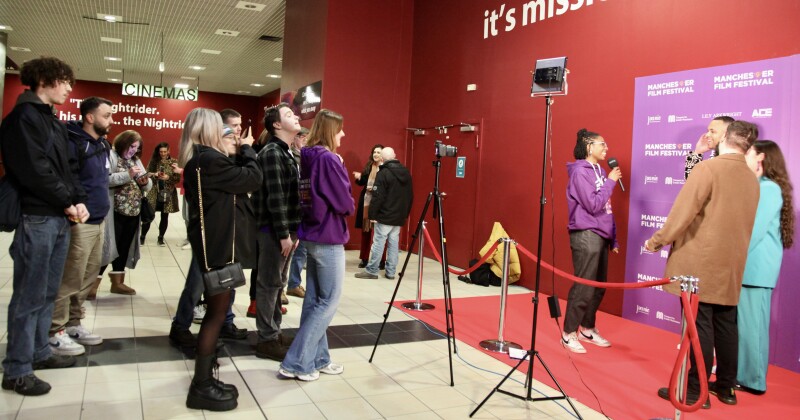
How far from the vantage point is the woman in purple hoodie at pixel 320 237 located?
3.10 m

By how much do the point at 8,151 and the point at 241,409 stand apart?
1.61 meters

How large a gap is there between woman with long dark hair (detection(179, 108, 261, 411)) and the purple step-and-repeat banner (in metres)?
3.47

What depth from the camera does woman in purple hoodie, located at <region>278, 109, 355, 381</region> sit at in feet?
10.2

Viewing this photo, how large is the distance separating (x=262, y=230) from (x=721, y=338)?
2682mm

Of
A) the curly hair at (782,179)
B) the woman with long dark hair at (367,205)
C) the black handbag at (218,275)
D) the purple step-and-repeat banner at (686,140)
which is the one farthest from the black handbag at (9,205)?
the woman with long dark hair at (367,205)

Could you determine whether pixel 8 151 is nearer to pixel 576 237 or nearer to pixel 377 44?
pixel 576 237

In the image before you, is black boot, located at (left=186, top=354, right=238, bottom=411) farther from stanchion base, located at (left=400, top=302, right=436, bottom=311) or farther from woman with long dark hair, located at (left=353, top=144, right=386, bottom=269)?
woman with long dark hair, located at (left=353, top=144, right=386, bottom=269)

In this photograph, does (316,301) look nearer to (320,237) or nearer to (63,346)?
(320,237)

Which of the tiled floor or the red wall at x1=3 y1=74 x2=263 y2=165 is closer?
the tiled floor

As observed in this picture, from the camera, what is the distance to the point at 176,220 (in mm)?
12812

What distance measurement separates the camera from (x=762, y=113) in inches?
162

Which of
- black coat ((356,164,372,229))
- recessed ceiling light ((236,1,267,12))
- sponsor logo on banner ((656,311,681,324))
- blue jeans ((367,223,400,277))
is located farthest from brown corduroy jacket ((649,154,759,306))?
recessed ceiling light ((236,1,267,12))

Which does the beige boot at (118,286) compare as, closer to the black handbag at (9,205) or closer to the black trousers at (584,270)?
the black handbag at (9,205)

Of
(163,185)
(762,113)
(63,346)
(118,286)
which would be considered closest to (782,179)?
(762,113)
